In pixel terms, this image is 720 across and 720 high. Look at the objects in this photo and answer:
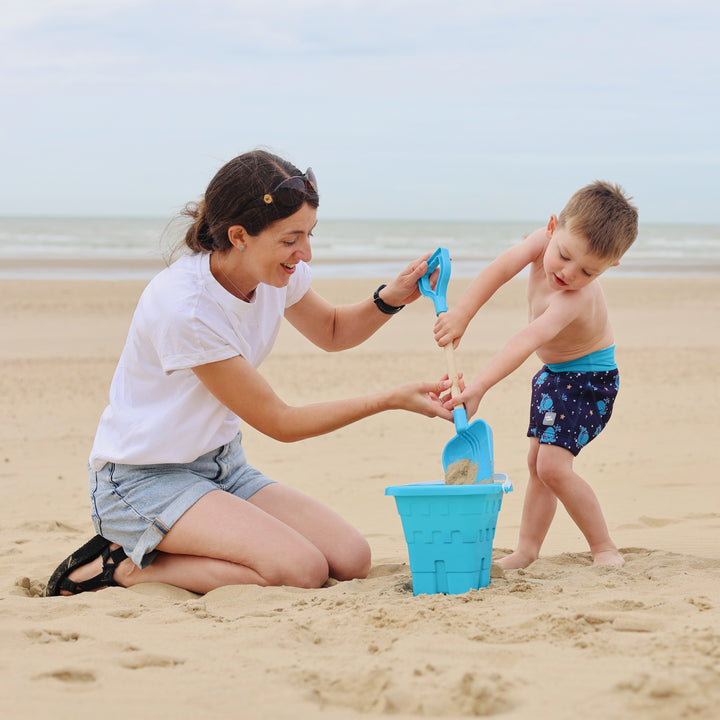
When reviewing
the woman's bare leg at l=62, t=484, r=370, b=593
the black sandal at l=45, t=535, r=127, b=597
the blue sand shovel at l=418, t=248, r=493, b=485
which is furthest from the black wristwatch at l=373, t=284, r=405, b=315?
the black sandal at l=45, t=535, r=127, b=597

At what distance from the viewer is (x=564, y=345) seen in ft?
10.9

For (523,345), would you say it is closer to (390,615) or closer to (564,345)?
(564,345)

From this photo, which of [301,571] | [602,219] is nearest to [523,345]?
[602,219]

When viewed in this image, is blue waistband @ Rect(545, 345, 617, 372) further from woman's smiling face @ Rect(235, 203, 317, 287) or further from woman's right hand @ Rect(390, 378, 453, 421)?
woman's smiling face @ Rect(235, 203, 317, 287)

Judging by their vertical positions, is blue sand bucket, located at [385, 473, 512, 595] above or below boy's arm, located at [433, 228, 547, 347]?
below

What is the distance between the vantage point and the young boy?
9.97 ft

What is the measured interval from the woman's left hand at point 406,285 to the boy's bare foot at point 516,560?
104cm

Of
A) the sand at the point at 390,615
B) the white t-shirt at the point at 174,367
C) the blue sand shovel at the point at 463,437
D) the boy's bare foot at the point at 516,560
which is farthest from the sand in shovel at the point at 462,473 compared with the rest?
the white t-shirt at the point at 174,367

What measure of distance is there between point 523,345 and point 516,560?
83 centimetres

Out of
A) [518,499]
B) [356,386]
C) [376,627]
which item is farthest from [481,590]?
[356,386]

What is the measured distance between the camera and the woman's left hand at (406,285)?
3.34 metres

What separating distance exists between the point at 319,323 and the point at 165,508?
3.42 feet

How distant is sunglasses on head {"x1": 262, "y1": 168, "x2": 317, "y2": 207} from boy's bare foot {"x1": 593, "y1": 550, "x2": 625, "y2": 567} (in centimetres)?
Answer: 161

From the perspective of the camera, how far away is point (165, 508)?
300cm
